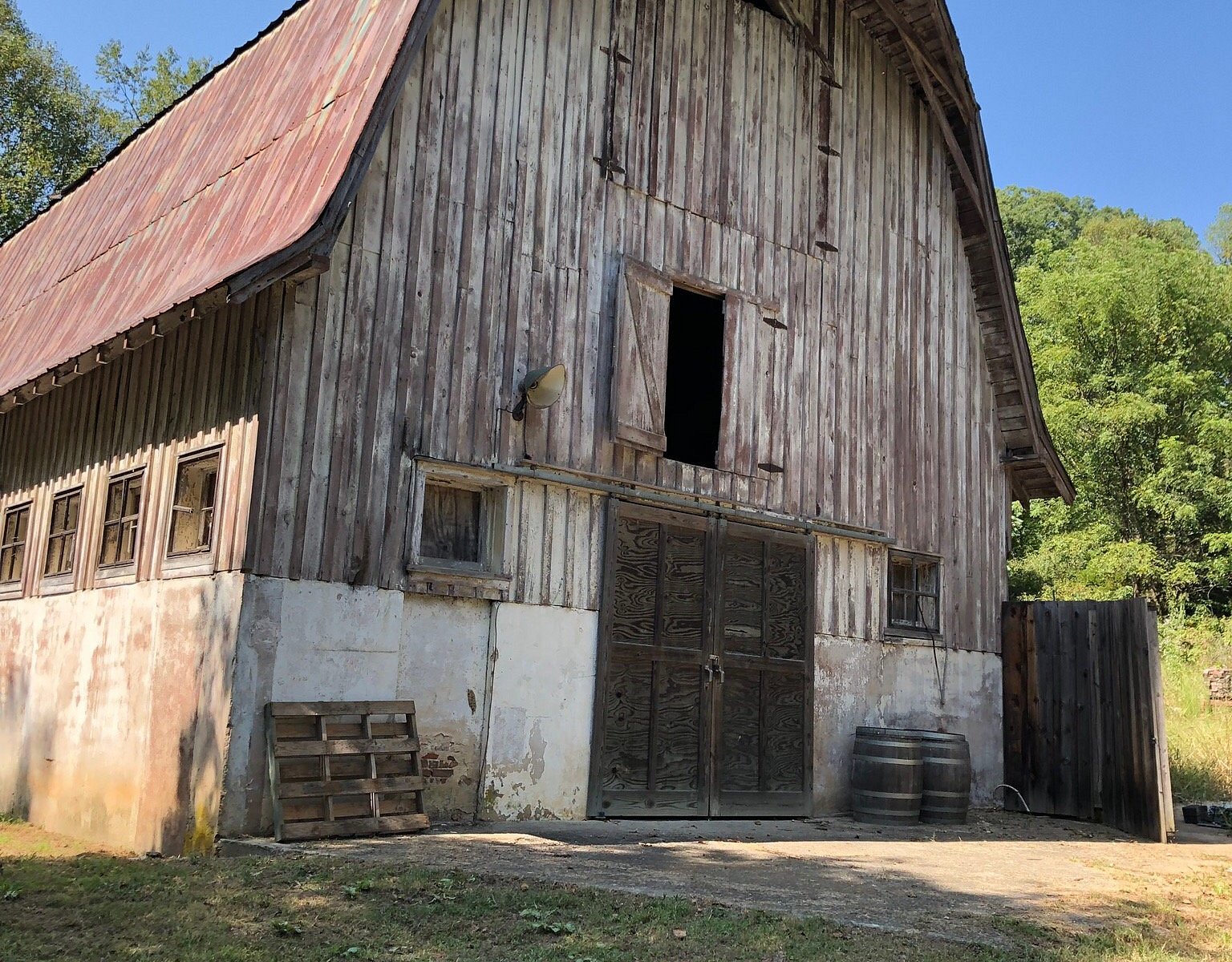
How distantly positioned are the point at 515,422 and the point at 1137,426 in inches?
936

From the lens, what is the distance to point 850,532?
12500mm

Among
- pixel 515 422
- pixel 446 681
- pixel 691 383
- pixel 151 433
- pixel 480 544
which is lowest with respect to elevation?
pixel 446 681

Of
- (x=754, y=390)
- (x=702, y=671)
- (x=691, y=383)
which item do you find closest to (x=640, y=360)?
(x=754, y=390)

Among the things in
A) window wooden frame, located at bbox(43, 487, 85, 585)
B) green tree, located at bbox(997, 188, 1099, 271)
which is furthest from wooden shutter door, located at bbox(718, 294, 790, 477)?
green tree, located at bbox(997, 188, 1099, 271)

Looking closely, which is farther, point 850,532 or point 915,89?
point 915,89

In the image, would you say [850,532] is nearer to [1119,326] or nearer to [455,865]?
[455,865]

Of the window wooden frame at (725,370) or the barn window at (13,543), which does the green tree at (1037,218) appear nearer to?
the window wooden frame at (725,370)

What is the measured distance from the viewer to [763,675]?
37.7 ft

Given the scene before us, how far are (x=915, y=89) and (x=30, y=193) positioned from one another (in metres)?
22.0

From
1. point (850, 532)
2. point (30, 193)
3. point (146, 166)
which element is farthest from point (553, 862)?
point (30, 193)

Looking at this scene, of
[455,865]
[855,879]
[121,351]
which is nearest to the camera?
[455,865]

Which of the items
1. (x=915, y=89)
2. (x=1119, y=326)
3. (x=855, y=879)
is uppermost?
(x=1119, y=326)

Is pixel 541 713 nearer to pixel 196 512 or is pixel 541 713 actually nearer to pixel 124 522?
pixel 196 512

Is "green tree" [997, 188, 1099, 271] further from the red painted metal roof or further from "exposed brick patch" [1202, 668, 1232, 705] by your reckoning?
the red painted metal roof
